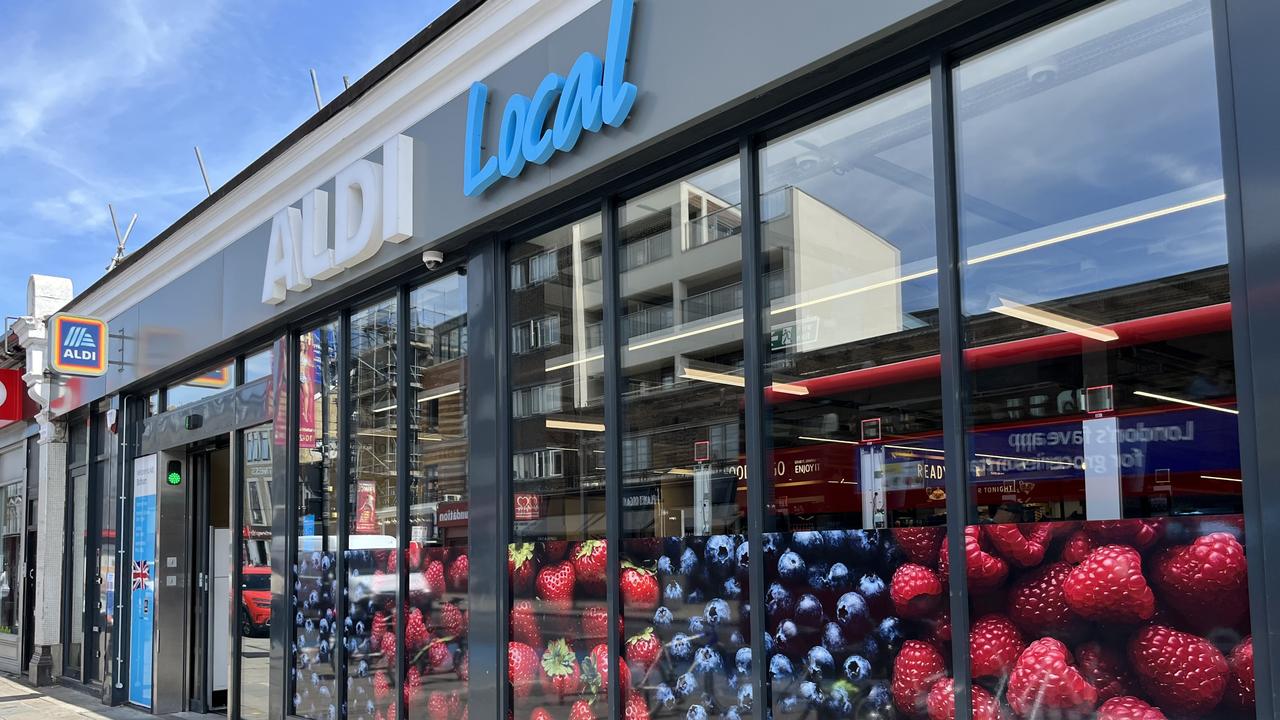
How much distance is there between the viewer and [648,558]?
231 inches

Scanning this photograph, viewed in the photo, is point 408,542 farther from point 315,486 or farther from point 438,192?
point 438,192

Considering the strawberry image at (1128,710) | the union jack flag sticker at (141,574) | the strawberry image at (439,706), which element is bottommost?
the strawberry image at (439,706)

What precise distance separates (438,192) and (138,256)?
662cm

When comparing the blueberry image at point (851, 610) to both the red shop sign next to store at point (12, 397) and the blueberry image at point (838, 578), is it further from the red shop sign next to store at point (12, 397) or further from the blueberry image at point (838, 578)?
the red shop sign next to store at point (12, 397)

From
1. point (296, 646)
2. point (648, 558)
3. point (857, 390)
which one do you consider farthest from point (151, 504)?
point (857, 390)

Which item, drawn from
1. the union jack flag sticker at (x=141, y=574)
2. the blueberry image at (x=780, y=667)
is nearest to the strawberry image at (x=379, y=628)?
the blueberry image at (x=780, y=667)

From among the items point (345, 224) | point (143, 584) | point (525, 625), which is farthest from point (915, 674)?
point (143, 584)

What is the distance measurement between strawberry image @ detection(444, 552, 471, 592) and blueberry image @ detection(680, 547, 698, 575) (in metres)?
2.05

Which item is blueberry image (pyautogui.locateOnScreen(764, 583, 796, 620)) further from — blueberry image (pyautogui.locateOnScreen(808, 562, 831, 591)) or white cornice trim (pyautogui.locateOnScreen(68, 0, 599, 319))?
white cornice trim (pyautogui.locateOnScreen(68, 0, 599, 319))

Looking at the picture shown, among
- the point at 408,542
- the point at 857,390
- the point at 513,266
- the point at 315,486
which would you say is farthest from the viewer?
the point at 315,486

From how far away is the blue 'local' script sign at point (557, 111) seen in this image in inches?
225

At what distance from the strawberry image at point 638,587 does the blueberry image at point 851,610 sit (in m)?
1.26

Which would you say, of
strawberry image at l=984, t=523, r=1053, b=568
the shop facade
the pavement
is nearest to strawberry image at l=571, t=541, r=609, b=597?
the shop facade

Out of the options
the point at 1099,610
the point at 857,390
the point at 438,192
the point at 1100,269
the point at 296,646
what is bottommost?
the point at 296,646
